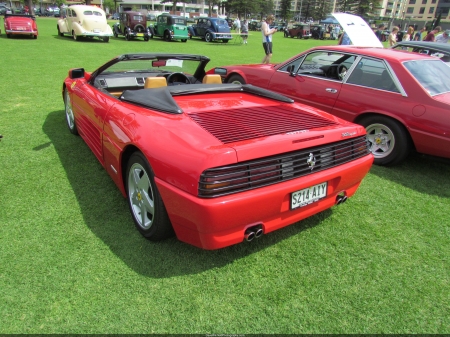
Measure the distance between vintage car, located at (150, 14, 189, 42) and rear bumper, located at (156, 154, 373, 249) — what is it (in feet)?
63.7

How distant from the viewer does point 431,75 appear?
13.7 ft

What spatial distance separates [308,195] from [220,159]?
0.76m

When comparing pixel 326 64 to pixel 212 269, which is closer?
pixel 212 269

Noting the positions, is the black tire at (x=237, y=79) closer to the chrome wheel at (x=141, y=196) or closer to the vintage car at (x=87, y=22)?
the chrome wheel at (x=141, y=196)

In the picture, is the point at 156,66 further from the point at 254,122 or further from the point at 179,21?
the point at 179,21

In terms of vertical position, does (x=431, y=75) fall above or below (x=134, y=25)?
above

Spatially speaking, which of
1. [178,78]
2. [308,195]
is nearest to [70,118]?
[178,78]

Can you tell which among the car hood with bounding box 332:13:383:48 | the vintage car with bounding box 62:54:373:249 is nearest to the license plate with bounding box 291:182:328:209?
the vintage car with bounding box 62:54:373:249

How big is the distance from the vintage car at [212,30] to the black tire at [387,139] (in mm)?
19234

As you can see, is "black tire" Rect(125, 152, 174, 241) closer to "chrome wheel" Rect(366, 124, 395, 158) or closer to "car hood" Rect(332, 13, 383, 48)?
"chrome wheel" Rect(366, 124, 395, 158)

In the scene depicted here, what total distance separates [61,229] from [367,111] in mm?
3774

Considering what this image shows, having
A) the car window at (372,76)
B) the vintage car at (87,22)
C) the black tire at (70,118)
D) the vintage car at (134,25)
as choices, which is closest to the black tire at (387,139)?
the car window at (372,76)

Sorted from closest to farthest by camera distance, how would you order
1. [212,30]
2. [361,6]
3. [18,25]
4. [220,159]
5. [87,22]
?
[220,159] < [18,25] < [87,22] < [212,30] < [361,6]

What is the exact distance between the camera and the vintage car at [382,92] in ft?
12.3
